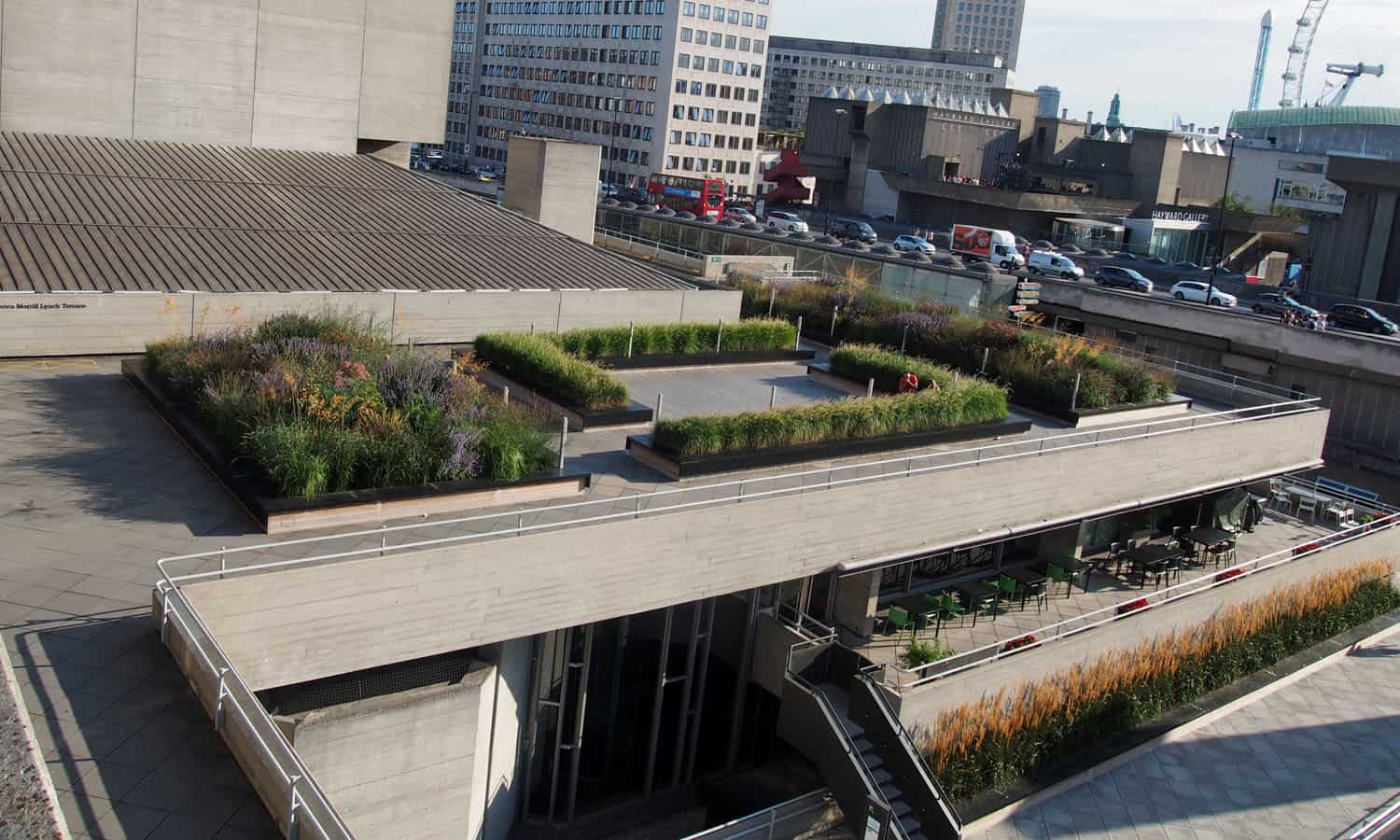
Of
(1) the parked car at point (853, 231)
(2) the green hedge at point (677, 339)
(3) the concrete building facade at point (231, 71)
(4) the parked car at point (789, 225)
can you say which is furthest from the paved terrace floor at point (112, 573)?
(1) the parked car at point (853, 231)

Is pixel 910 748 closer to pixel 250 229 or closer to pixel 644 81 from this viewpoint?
pixel 250 229

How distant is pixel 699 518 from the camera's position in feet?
48.3

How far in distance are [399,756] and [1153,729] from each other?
1172 centimetres

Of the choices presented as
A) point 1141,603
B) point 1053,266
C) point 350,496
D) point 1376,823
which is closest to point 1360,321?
point 1053,266

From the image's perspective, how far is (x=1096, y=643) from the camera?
1852cm

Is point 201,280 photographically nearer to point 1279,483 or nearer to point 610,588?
point 610,588

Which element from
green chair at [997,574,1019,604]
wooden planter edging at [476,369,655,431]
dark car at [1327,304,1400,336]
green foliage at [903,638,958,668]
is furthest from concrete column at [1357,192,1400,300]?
wooden planter edging at [476,369,655,431]

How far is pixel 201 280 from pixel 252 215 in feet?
13.8

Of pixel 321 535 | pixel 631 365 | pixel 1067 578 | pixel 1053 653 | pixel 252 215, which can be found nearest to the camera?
pixel 321 535

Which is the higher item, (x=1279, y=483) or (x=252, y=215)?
(x=252, y=215)

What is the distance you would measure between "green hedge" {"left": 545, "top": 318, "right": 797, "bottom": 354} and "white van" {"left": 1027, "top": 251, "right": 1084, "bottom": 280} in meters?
33.0

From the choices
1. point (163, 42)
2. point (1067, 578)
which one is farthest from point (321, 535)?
point (163, 42)

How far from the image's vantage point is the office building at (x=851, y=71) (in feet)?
496

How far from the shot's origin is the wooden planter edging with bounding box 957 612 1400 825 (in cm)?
1614
